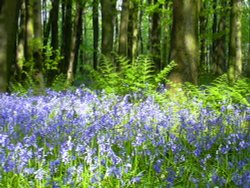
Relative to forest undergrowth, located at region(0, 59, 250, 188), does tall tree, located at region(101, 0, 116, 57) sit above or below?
above

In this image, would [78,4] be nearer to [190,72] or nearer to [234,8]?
[234,8]

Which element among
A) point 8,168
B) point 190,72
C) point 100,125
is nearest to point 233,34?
point 190,72

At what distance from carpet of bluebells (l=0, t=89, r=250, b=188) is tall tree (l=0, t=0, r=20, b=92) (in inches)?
123

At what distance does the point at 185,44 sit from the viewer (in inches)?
351

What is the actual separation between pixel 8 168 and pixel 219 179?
162cm

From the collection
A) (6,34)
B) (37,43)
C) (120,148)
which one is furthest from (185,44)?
(120,148)

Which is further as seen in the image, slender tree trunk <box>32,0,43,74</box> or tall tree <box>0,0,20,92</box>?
slender tree trunk <box>32,0,43,74</box>

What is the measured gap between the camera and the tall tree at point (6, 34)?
897 cm

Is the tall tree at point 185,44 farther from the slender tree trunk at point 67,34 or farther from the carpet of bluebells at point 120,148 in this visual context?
the slender tree trunk at point 67,34

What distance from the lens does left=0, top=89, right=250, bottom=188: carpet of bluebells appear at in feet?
10.4

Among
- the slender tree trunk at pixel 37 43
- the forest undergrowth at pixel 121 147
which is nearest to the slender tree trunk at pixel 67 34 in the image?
the slender tree trunk at pixel 37 43

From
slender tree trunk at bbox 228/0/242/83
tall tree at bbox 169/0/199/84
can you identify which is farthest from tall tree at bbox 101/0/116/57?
slender tree trunk at bbox 228/0/242/83

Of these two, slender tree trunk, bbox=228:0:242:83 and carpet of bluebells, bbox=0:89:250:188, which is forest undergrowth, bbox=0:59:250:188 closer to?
carpet of bluebells, bbox=0:89:250:188

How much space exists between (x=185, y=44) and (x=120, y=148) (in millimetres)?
4917
